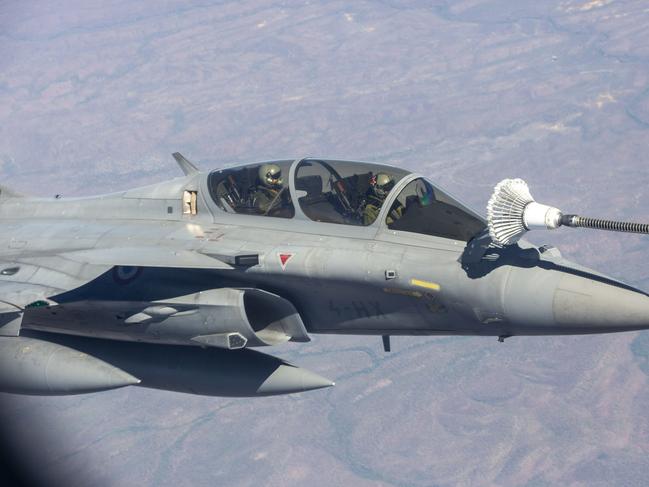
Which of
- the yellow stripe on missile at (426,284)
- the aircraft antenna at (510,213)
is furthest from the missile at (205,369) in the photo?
the aircraft antenna at (510,213)

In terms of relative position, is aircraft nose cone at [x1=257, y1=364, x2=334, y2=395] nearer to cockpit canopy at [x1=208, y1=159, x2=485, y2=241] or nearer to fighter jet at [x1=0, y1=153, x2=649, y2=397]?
fighter jet at [x1=0, y1=153, x2=649, y2=397]

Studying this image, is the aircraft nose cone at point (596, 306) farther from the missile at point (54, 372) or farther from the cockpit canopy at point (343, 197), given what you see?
the missile at point (54, 372)

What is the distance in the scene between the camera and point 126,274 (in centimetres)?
1747

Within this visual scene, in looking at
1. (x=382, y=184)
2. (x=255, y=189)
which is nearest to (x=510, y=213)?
(x=382, y=184)

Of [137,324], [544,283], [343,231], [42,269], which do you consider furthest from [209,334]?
[544,283]

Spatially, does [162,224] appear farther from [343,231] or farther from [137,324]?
[343,231]

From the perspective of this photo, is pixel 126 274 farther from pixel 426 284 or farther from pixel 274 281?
pixel 426 284

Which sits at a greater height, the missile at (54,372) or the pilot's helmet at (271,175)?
the pilot's helmet at (271,175)

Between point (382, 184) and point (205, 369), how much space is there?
14.9ft

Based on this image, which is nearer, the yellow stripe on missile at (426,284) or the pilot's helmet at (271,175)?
the yellow stripe on missile at (426,284)

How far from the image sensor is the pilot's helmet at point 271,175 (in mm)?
17062

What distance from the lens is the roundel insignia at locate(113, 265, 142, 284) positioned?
17.4m

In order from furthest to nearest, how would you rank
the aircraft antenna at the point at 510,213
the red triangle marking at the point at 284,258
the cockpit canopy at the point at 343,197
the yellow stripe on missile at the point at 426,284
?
the red triangle marking at the point at 284,258 → the cockpit canopy at the point at 343,197 → the yellow stripe on missile at the point at 426,284 → the aircraft antenna at the point at 510,213

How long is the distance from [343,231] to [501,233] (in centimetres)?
289
